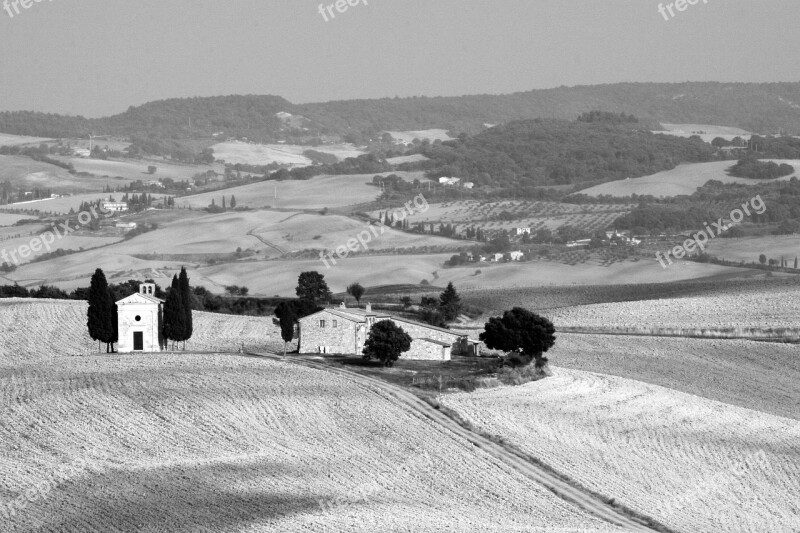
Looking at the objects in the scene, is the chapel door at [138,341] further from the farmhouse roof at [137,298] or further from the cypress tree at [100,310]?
the farmhouse roof at [137,298]

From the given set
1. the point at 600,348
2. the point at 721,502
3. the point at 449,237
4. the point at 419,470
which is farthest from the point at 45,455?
the point at 449,237

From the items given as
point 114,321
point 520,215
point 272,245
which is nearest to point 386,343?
point 114,321

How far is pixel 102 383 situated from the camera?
203 feet

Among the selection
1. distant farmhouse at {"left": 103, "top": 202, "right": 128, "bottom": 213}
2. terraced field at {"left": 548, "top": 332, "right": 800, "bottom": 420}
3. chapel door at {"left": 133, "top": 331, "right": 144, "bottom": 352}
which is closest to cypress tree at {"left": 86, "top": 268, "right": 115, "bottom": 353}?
chapel door at {"left": 133, "top": 331, "right": 144, "bottom": 352}

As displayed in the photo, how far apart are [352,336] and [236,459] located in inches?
990

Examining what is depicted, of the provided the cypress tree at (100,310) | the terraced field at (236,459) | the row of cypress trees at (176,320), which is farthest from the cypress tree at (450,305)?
the terraced field at (236,459)

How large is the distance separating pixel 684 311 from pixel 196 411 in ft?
155

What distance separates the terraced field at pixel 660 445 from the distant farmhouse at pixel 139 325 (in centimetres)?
1849

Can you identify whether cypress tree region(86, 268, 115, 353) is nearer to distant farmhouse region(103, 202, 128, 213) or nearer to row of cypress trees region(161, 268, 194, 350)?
row of cypress trees region(161, 268, 194, 350)

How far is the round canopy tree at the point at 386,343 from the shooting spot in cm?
6938

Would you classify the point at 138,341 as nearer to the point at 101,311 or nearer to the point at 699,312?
the point at 101,311

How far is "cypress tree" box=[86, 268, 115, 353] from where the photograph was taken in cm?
7331

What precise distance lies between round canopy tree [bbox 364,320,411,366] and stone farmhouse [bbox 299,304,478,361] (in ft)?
10.7

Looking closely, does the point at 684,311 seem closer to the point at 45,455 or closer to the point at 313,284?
the point at 313,284
